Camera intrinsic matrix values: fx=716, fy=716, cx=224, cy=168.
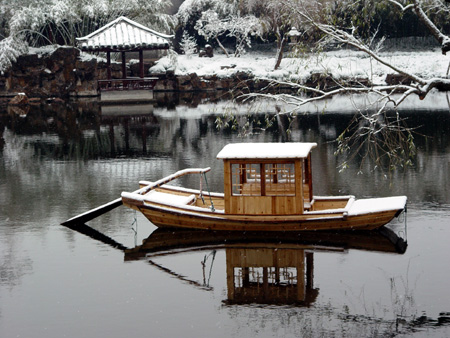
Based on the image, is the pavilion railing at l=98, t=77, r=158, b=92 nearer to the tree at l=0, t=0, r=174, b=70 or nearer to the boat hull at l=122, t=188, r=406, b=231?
the tree at l=0, t=0, r=174, b=70

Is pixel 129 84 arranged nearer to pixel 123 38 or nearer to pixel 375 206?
pixel 123 38

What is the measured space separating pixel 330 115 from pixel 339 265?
2675 cm

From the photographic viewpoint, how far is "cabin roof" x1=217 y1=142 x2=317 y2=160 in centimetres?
1473

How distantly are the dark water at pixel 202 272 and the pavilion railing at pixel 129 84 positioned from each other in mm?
29528

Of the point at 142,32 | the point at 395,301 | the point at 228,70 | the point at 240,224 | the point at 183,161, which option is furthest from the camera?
the point at 228,70

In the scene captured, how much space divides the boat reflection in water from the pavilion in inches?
1506

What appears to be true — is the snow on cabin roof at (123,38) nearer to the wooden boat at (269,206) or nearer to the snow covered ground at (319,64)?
the snow covered ground at (319,64)

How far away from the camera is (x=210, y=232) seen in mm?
15531

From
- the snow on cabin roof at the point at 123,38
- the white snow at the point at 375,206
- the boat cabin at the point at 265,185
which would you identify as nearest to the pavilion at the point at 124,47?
the snow on cabin roof at the point at 123,38

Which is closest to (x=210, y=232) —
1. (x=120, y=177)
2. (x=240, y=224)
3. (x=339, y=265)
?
(x=240, y=224)

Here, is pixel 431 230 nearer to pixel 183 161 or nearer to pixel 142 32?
pixel 183 161

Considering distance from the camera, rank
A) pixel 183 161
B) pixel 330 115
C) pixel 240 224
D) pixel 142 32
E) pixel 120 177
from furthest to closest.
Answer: pixel 142 32, pixel 330 115, pixel 183 161, pixel 120 177, pixel 240 224

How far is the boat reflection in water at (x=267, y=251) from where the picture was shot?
11977mm

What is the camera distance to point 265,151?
1502 centimetres
